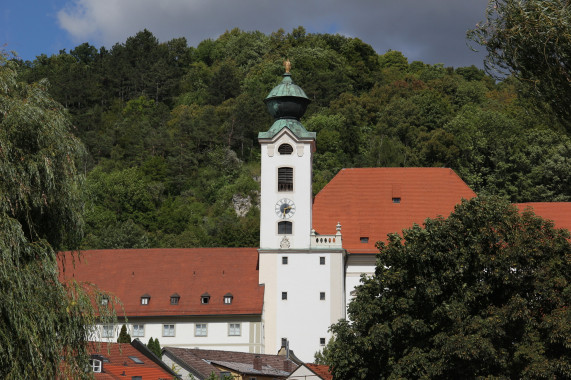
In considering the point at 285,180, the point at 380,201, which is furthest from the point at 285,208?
the point at 380,201

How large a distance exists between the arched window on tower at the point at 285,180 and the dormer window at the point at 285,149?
35.8 inches

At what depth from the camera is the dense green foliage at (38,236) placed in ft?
62.1

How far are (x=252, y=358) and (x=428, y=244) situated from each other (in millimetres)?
16542

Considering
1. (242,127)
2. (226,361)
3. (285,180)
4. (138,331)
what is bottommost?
(226,361)

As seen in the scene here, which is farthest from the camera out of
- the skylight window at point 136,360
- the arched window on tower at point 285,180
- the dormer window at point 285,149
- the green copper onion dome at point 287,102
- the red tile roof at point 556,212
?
the green copper onion dome at point 287,102

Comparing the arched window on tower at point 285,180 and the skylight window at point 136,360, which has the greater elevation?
the arched window on tower at point 285,180

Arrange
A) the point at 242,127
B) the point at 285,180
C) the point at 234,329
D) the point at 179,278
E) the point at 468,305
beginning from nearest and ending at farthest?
1. the point at 468,305
2. the point at 234,329
3. the point at 285,180
4. the point at 179,278
5. the point at 242,127

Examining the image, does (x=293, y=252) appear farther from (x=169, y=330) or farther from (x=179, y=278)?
(x=169, y=330)

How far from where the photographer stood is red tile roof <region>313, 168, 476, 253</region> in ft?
174

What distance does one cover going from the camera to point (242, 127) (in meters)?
95.8

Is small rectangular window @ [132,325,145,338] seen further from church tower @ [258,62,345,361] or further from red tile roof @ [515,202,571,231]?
red tile roof @ [515,202,571,231]

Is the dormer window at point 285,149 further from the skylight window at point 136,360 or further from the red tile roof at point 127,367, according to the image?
the skylight window at point 136,360

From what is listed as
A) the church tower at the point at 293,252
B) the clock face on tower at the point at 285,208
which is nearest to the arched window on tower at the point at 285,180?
the church tower at the point at 293,252

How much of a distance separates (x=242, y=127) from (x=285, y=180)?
146 ft
